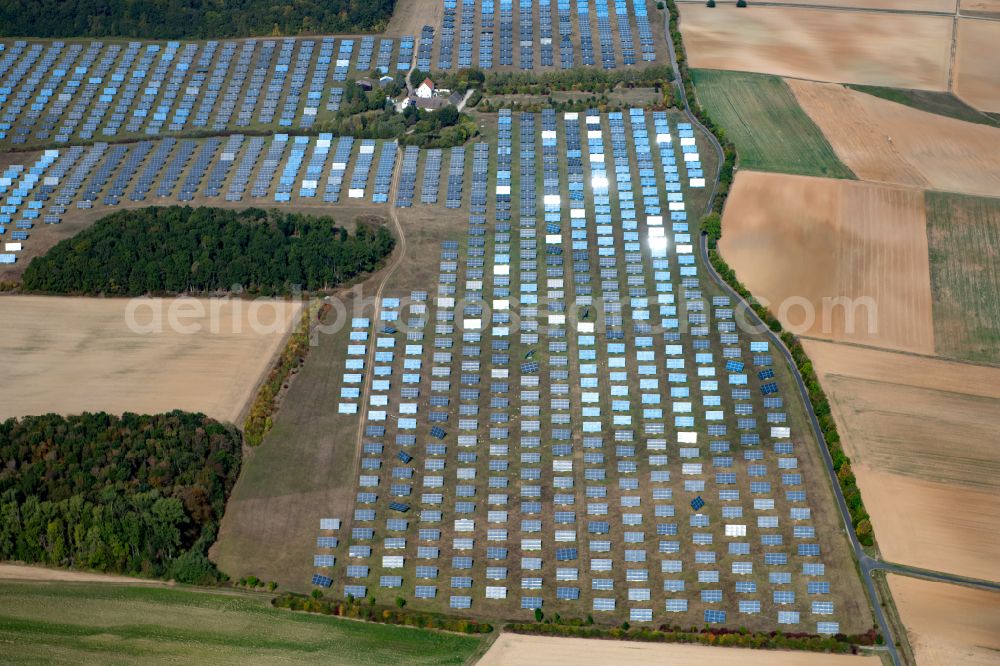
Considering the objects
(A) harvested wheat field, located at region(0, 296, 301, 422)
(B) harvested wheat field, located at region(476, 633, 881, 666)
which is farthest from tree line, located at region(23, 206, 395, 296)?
(B) harvested wheat field, located at region(476, 633, 881, 666)

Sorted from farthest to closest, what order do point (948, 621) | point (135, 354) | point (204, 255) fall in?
point (204, 255) → point (135, 354) → point (948, 621)

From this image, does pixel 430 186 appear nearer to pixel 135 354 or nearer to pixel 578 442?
pixel 135 354

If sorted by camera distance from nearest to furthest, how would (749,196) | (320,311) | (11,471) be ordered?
(11,471) < (320,311) < (749,196)

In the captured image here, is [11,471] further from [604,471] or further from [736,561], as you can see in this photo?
[736,561]

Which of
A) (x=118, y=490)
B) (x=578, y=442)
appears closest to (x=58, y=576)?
(x=118, y=490)

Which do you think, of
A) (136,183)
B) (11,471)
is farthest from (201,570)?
(136,183)

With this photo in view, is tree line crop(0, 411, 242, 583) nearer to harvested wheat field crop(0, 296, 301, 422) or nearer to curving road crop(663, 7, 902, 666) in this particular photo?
harvested wheat field crop(0, 296, 301, 422)
